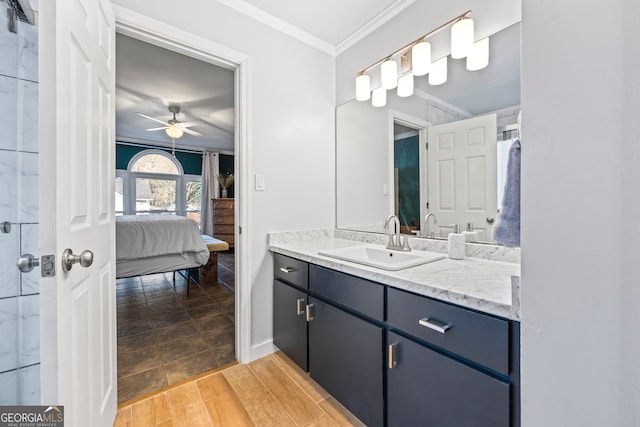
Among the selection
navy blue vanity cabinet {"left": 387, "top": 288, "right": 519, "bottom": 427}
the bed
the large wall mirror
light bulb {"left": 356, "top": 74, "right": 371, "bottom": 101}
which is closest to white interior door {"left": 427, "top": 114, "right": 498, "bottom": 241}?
the large wall mirror

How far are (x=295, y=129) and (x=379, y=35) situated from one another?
89 centimetres

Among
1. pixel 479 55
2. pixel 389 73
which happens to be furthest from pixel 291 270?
pixel 479 55

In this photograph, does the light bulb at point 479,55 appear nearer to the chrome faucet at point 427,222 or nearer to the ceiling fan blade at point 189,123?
the chrome faucet at point 427,222

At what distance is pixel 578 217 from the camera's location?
0.53m

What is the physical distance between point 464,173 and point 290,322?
1390 millimetres

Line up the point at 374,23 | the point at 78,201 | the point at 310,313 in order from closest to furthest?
the point at 78,201 < the point at 310,313 < the point at 374,23

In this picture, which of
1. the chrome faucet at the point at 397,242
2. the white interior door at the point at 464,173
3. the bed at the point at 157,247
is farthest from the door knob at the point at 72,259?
the bed at the point at 157,247

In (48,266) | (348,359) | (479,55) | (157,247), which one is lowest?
(348,359)

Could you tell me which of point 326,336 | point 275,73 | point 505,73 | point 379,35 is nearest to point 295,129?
point 275,73

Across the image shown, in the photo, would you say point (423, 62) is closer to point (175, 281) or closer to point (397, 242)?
point (397, 242)

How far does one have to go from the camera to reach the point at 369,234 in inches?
82.1

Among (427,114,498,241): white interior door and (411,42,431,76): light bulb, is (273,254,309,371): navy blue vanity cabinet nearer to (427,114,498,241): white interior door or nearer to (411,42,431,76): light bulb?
(427,114,498,241): white interior door

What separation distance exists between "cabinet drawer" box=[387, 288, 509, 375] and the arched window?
6427 mm

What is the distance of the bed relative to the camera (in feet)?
9.71
